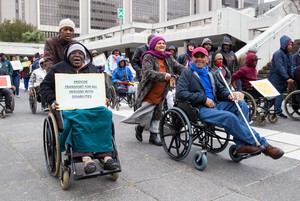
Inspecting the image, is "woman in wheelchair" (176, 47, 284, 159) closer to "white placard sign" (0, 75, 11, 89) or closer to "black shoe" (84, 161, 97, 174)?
"black shoe" (84, 161, 97, 174)

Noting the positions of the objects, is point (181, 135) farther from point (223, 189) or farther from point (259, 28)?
point (259, 28)

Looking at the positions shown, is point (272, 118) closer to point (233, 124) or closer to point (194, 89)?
point (194, 89)

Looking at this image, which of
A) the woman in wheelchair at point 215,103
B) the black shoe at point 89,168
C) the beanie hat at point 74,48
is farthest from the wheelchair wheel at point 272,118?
the black shoe at point 89,168

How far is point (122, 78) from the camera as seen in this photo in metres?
9.30

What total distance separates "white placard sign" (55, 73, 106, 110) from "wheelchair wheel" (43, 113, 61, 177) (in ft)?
0.96

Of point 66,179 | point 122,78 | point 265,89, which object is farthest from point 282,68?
point 66,179

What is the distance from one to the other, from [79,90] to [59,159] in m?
0.72

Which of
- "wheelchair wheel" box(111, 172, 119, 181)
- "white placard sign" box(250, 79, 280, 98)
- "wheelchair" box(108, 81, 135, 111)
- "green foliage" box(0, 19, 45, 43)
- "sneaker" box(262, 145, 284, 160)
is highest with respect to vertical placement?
"green foliage" box(0, 19, 45, 43)

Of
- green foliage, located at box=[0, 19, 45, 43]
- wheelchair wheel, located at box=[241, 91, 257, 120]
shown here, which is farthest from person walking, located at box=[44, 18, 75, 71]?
green foliage, located at box=[0, 19, 45, 43]

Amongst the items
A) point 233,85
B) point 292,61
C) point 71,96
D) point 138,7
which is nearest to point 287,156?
point 233,85

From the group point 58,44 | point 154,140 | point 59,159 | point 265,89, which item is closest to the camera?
point 59,159

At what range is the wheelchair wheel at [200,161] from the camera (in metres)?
3.76

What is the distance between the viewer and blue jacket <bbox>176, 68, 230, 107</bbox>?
13.1ft

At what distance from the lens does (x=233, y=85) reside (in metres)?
6.60
